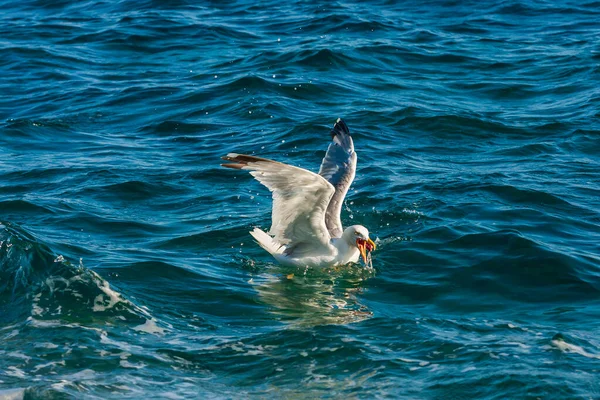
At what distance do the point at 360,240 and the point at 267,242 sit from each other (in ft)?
3.38

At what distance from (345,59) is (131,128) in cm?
525

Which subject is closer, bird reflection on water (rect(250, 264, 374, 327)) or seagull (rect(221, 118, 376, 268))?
bird reflection on water (rect(250, 264, 374, 327))

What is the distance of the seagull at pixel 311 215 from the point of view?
9781mm

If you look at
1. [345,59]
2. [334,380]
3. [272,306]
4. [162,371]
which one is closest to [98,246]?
[272,306]

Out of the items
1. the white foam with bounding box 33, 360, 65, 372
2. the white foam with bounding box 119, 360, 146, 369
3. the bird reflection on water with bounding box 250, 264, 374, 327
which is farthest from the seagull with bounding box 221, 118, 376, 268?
the white foam with bounding box 33, 360, 65, 372

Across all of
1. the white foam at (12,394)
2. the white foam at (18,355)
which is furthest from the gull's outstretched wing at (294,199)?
the white foam at (12,394)

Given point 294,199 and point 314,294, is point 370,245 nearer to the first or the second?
point 314,294

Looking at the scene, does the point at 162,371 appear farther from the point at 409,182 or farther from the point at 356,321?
the point at 409,182

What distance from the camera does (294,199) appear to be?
33.7 feet

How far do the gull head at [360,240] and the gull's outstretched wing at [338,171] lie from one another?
18.4 inches

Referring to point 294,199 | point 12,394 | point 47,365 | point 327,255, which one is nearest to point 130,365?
point 47,365

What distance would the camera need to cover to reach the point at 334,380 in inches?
316

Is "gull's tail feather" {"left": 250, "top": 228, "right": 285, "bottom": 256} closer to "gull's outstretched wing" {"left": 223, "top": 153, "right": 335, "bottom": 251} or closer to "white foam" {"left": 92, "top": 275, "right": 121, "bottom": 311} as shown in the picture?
"gull's outstretched wing" {"left": 223, "top": 153, "right": 335, "bottom": 251}

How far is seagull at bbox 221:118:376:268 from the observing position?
9.78 metres
